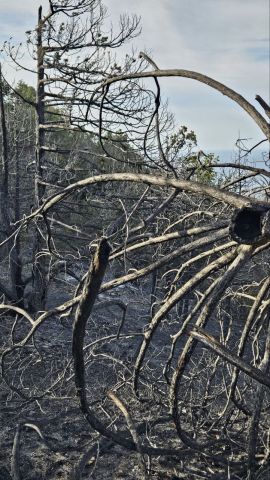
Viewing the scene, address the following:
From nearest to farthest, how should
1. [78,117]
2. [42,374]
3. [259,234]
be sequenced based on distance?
[259,234] < [42,374] < [78,117]

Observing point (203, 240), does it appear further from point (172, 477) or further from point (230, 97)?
point (172, 477)

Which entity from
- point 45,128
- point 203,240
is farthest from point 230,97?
point 45,128

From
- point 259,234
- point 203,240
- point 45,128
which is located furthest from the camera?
point 45,128

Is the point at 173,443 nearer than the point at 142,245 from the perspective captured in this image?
No

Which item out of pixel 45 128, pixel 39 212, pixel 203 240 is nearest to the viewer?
pixel 203 240

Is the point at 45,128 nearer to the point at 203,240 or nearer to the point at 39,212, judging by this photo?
the point at 39,212

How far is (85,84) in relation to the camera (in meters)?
9.50

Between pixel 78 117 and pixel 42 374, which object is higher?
pixel 78 117

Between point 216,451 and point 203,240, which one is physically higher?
point 203,240

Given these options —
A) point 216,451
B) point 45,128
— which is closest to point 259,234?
point 216,451

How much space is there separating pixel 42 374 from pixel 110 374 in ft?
3.03

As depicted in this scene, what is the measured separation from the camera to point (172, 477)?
15.1 ft

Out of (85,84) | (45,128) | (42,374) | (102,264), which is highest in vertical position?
(85,84)

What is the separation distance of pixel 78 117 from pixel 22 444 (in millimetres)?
5621
